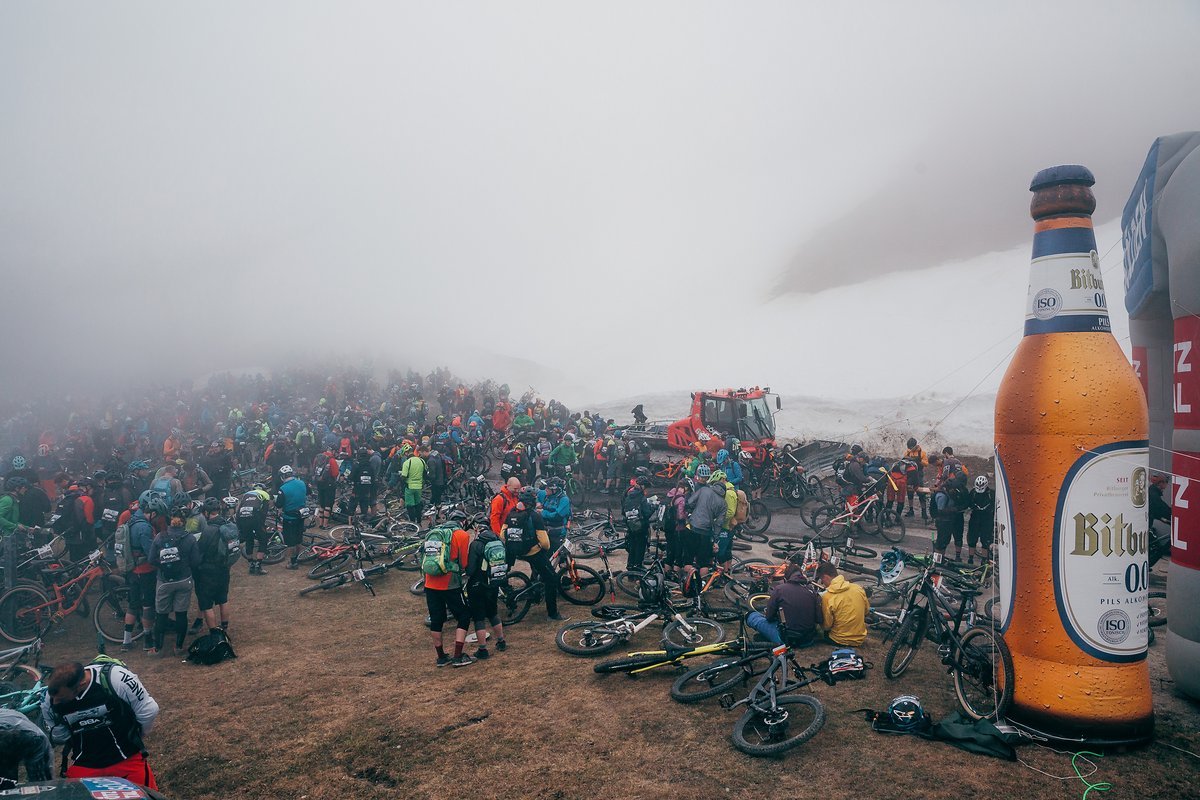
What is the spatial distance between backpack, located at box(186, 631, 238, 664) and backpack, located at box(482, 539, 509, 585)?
420cm

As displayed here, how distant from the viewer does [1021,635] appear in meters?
6.50

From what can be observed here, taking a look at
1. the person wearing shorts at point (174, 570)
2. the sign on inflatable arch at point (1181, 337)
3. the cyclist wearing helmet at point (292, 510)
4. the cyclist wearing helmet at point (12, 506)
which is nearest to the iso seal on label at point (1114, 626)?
the sign on inflatable arch at point (1181, 337)

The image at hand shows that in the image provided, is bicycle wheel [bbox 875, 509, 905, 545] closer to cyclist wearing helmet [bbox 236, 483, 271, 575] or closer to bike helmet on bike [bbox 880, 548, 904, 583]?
bike helmet on bike [bbox 880, 548, 904, 583]

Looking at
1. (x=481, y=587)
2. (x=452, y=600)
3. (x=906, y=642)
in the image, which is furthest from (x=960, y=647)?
(x=452, y=600)

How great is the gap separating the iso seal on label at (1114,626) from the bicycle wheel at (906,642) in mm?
2084

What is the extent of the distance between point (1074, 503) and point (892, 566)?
3580 millimetres

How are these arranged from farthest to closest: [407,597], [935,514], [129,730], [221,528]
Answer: [935,514]
[407,597]
[221,528]
[129,730]

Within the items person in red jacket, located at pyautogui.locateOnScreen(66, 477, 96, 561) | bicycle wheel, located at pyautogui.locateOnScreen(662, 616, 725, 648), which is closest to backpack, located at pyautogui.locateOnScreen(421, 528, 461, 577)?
bicycle wheel, located at pyautogui.locateOnScreen(662, 616, 725, 648)

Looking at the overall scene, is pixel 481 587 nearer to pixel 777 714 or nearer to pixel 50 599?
pixel 777 714

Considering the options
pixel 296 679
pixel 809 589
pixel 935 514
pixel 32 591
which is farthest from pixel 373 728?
pixel 935 514

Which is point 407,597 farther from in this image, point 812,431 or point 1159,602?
point 812,431

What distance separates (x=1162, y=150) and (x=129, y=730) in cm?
1310

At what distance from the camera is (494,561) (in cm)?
888

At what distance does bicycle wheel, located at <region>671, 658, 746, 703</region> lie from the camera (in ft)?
24.0
